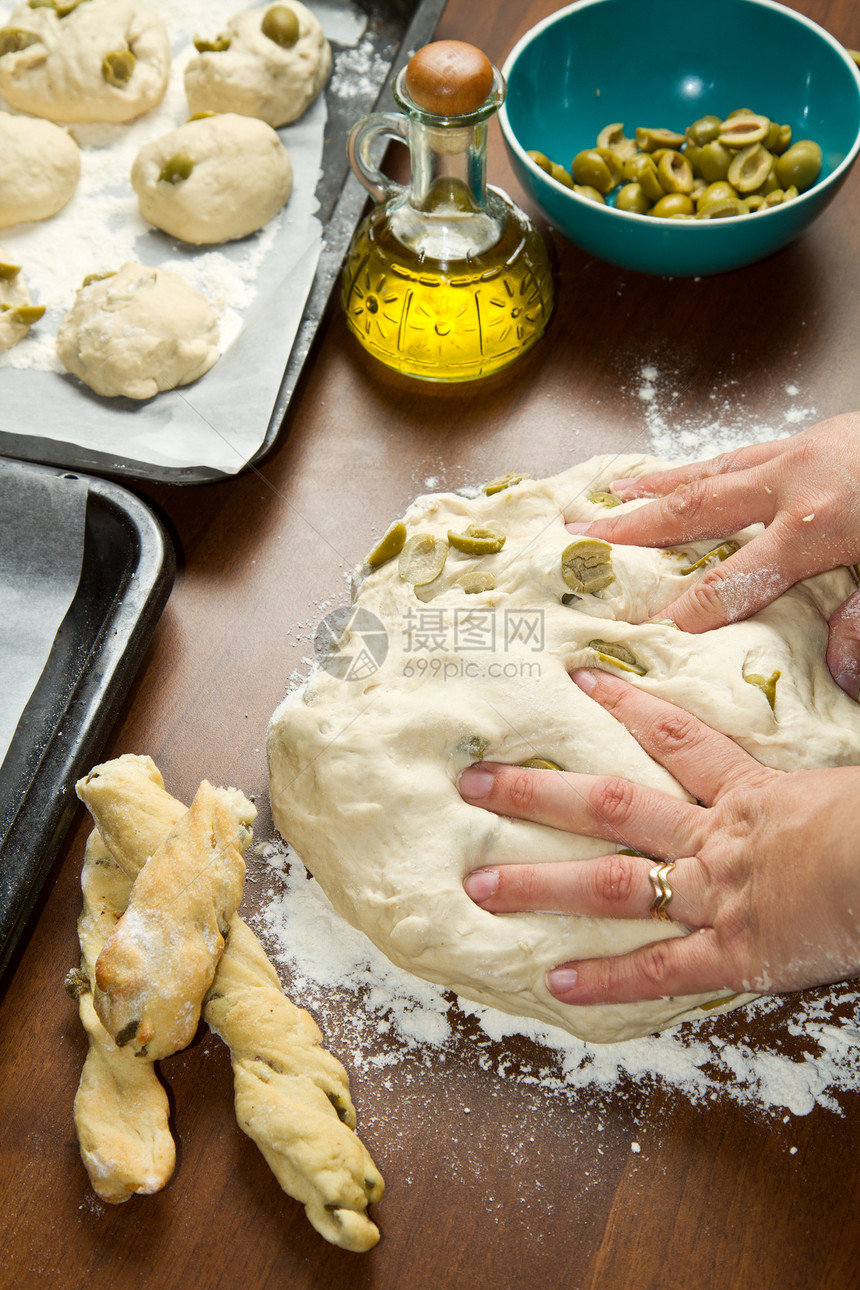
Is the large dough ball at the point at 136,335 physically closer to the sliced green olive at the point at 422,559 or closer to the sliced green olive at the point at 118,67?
the sliced green olive at the point at 118,67

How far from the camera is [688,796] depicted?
3.79ft

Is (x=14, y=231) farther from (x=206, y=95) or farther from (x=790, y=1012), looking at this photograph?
(x=790, y=1012)

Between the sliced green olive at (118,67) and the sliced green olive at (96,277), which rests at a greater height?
the sliced green olive at (118,67)

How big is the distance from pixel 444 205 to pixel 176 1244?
1440mm

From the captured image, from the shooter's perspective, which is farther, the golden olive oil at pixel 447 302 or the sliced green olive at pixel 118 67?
the sliced green olive at pixel 118 67

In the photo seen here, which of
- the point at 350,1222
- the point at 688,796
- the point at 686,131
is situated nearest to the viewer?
the point at 350,1222

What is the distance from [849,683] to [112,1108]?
1.01 meters

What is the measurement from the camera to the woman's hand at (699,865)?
0.99 metres

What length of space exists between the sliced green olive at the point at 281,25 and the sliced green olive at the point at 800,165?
964mm

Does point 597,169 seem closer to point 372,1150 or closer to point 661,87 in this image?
point 661,87

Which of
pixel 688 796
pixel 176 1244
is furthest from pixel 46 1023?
pixel 688 796

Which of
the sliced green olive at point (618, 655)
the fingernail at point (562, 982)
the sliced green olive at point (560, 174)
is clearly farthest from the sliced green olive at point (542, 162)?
the fingernail at point (562, 982)

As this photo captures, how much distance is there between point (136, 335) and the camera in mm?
1589

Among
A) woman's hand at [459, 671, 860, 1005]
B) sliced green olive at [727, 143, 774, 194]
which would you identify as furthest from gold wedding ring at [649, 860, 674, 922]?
sliced green olive at [727, 143, 774, 194]
